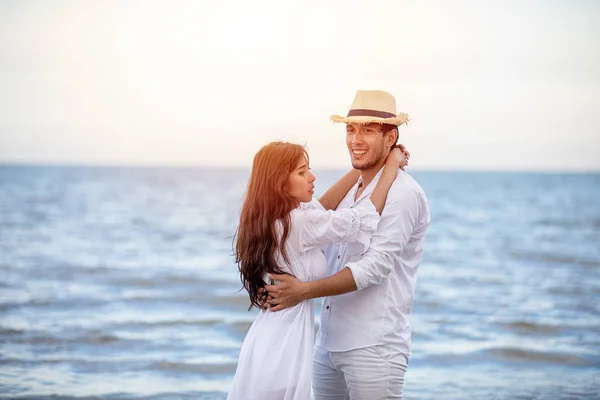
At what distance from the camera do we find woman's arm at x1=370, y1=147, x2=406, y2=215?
3703 mm

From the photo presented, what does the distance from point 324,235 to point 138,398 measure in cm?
386

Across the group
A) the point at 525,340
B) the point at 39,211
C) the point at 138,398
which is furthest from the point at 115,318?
the point at 39,211

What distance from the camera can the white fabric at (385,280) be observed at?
3.61 m

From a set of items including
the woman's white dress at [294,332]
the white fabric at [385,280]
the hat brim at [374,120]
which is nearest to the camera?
the woman's white dress at [294,332]

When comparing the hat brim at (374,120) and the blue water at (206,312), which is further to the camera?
the blue water at (206,312)

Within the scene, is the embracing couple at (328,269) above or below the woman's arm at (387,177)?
below

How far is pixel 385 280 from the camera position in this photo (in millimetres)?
3725

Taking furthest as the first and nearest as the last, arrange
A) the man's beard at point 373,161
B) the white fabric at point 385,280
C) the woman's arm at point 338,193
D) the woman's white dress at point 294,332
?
the woman's arm at point 338,193
the man's beard at point 373,161
the white fabric at point 385,280
the woman's white dress at point 294,332

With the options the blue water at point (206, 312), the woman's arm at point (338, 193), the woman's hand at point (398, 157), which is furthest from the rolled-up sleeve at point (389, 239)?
the blue water at point (206, 312)

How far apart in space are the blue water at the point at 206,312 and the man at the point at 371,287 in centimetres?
328

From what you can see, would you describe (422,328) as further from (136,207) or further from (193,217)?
(136,207)

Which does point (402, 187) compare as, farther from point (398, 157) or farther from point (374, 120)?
point (374, 120)

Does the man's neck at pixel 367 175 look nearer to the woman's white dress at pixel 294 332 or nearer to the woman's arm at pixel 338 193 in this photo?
the woman's arm at pixel 338 193

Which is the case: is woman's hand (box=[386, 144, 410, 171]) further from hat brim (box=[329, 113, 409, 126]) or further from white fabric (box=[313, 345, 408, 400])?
white fabric (box=[313, 345, 408, 400])
